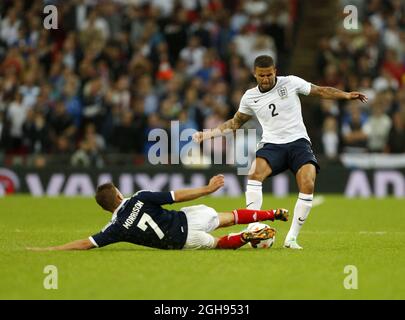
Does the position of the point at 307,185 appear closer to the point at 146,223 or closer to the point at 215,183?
the point at 215,183

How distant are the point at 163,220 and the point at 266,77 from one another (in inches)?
85.7

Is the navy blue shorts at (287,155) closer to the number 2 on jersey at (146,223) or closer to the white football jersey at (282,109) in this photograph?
the white football jersey at (282,109)

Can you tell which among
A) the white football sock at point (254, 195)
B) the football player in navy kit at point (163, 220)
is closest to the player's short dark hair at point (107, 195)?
the football player in navy kit at point (163, 220)

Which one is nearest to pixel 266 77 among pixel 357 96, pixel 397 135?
pixel 357 96

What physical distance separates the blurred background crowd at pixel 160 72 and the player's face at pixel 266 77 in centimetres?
957

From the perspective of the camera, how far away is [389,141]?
21.9 m

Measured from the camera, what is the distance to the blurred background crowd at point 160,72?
72.5 feet

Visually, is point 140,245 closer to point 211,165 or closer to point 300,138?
point 300,138

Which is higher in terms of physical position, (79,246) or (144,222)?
(144,222)

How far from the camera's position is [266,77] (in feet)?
38.3

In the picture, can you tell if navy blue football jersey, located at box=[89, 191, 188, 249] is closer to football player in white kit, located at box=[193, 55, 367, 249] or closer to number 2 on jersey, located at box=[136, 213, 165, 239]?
number 2 on jersey, located at box=[136, 213, 165, 239]

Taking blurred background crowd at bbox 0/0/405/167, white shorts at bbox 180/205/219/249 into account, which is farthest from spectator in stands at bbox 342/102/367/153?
white shorts at bbox 180/205/219/249

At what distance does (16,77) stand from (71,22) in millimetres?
2226

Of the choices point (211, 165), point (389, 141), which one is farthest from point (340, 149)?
point (211, 165)
